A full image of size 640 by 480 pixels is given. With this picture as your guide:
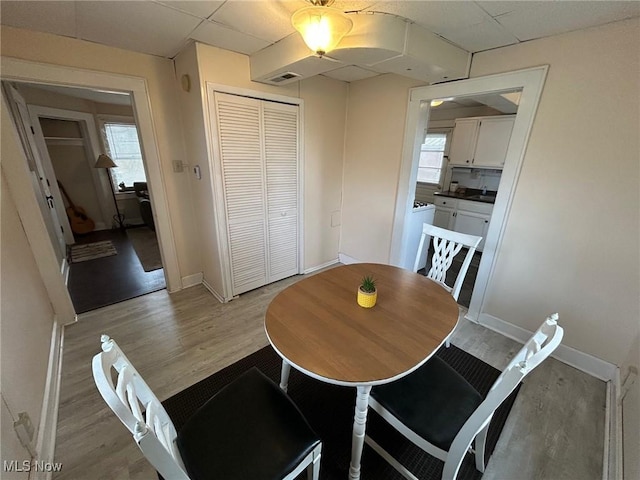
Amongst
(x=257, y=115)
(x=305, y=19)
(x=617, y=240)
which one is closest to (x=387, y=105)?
(x=257, y=115)

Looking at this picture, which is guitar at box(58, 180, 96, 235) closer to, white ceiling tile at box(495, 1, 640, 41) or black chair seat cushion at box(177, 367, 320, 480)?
black chair seat cushion at box(177, 367, 320, 480)

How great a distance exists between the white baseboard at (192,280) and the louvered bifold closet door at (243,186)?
2.02ft

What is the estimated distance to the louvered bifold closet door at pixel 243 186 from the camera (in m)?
2.32

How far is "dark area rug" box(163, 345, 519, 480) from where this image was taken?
1315 millimetres

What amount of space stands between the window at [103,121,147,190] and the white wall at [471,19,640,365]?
5.94 metres

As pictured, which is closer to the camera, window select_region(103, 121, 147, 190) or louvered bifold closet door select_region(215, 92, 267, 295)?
louvered bifold closet door select_region(215, 92, 267, 295)

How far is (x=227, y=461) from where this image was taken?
946 mm

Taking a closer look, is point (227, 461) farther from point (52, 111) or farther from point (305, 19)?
point (52, 111)

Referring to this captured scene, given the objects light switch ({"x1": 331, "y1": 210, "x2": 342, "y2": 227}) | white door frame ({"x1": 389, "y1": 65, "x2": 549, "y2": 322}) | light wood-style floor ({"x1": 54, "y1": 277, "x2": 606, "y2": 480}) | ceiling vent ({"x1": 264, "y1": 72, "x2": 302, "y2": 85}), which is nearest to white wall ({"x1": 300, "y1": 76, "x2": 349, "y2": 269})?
light switch ({"x1": 331, "y1": 210, "x2": 342, "y2": 227})

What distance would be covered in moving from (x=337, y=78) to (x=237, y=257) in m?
2.29

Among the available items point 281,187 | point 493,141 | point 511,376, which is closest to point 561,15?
point 511,376

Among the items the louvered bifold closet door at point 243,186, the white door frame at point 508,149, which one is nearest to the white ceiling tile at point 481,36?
the white door frame at point 508,149

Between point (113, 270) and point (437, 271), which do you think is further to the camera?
point (113, 270)

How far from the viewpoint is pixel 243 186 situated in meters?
2.54
